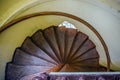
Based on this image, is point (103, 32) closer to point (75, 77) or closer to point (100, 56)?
point (100, 56)

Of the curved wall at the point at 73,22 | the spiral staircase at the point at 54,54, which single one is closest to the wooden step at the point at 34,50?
the spiral staircase at the point at 54,54

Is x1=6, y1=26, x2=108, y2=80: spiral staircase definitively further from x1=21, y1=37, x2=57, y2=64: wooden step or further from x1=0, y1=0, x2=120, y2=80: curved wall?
x1=0, y1=0, x2=120, y2=80: curved wall

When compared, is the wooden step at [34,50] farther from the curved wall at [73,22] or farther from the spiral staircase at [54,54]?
the curved wall at [73,22]

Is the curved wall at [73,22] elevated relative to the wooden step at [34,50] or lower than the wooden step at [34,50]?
elevated

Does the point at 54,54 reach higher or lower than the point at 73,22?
lower

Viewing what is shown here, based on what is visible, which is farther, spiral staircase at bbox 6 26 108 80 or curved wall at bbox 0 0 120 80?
spiral staircase at bbox 6 26 108 80

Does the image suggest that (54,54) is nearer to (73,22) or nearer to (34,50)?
(34,50)

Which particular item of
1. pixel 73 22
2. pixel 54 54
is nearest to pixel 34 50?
pixel 54 54

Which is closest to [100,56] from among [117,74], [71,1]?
[71,1]

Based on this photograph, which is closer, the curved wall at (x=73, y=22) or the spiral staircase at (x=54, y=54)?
the curved wall at (x=73, y=22)

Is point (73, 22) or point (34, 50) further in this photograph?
point (73, 22)

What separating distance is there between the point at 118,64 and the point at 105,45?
0.64 metres

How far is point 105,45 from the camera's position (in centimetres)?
428

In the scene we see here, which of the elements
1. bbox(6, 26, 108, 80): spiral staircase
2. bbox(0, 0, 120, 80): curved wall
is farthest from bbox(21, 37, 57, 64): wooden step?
bbox(0, 0, 120, 80): curved wall
